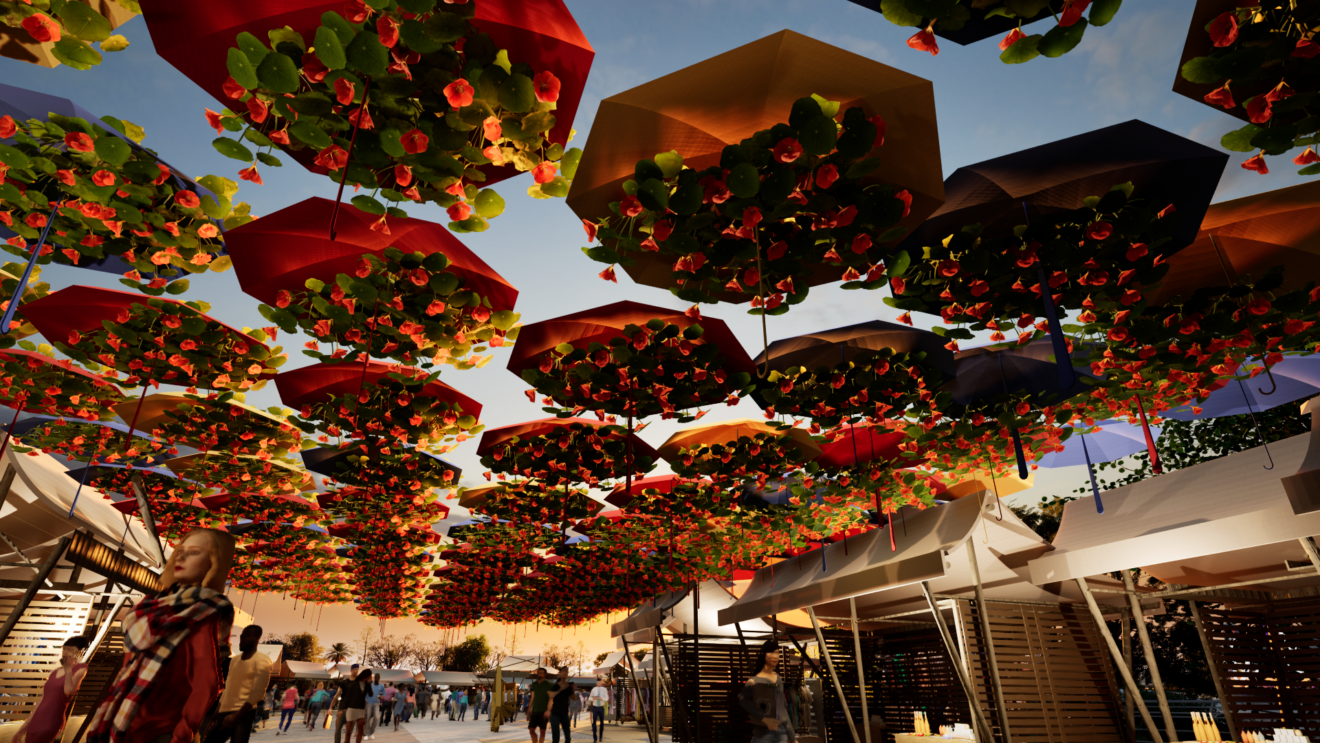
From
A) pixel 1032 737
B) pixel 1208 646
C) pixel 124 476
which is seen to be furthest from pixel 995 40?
pixel 124 476

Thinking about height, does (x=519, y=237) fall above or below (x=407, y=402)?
above

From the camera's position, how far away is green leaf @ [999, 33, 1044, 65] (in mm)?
3049

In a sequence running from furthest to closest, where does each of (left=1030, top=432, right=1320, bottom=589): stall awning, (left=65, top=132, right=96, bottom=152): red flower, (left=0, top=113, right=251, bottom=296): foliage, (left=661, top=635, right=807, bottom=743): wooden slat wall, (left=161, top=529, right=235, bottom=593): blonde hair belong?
(left=661, top=635, right=807, bottom=743): wooden slat wall
(left=1030, top=432, right=1320, bottom=589): stall awning
(left=0, top=113, right=251, bottom=296): foliage
(left=65, top=132, right=96, bottom=152): red flower
(left=161, top=529, right=235, bottom=593): blonde hair

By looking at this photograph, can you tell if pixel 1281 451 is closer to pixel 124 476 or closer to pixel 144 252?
pixel 144 252

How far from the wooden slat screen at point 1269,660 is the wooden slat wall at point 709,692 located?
301 inches

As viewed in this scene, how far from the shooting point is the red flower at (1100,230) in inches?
172

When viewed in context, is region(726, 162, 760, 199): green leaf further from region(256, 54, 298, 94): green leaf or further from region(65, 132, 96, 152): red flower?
region(65, 132, 96, 152): red flower

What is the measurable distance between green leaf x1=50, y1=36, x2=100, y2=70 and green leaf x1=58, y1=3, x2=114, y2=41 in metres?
0.04

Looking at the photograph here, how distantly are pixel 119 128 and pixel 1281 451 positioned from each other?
37.2 ft

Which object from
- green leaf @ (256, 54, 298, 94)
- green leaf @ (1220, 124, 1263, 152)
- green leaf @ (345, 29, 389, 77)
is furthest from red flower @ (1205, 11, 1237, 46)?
green leaf @ (256, 54, 298, 94)

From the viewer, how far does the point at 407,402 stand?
7.43 m

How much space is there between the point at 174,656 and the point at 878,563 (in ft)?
30.1

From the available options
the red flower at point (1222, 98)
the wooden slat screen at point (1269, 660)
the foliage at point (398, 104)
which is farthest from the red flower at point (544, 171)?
the wooden slat screen at point (1269, 660)

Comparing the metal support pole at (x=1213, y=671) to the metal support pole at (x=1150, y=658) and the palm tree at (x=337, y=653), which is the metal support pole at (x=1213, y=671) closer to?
the metal support pole at (x=1150, y=658)
